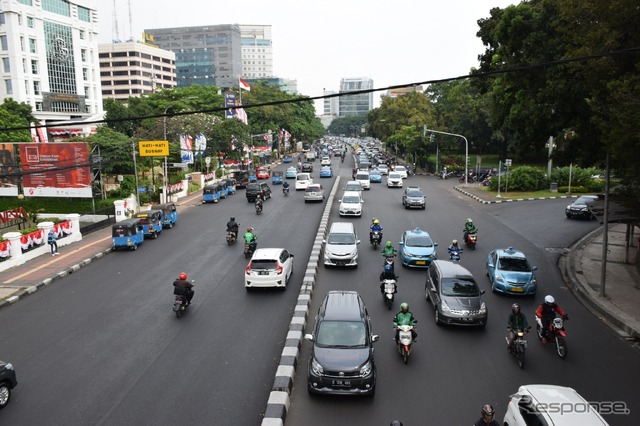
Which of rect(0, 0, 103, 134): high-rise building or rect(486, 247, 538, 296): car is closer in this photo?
rect(486, 247, 538, 296): car

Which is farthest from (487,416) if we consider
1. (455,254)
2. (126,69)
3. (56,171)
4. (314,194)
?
(126,69)

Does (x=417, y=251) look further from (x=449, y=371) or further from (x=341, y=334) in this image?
(x=341, y=334)

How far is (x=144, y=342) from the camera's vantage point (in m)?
14.3

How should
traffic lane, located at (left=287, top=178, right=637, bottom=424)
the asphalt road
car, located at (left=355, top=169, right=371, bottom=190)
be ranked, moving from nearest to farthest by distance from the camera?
traffic lane, located at (left=287, top=178, right=637, bottom=424), the asphalt road, car, located at (left=355, top=169, right=371, bottom=190)

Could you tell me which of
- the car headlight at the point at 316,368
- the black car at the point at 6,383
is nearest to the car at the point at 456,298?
the car headlight at the point at 316,368

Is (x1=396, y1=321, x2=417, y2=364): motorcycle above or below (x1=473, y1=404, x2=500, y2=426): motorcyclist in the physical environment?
below

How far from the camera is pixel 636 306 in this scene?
16.9m

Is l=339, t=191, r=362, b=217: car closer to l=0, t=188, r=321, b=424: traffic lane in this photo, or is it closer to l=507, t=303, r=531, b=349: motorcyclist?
l=0, t=188, r=321, b=424: traffic lane

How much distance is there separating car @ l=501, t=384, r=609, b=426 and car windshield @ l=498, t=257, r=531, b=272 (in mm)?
10138

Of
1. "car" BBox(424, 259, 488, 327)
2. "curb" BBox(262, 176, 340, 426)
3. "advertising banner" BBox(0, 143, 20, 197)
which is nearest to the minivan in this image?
"curb" BBox(262, 176, 340, 426)

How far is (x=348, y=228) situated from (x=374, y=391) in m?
13.0

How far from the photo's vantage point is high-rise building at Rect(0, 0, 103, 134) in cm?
7381

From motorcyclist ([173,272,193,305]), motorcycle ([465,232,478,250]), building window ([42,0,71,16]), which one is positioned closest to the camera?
motorcyclist ([173,272,193,305])

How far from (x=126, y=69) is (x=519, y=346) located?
476ft
